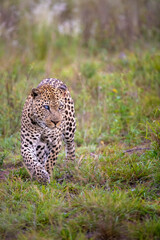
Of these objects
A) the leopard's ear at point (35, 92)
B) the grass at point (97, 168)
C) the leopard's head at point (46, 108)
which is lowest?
the grass at point (97, 168)

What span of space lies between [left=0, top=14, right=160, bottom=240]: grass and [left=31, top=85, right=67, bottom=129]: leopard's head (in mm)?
722

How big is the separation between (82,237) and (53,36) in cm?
883

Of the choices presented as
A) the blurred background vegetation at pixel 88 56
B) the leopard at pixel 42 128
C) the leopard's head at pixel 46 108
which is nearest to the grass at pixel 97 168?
the blurred background vegetation at pixel 88 56

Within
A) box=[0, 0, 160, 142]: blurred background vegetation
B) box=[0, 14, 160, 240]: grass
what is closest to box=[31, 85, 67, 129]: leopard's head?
box=[0, 14, 160, 240]: grass

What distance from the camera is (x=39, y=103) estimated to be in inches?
192

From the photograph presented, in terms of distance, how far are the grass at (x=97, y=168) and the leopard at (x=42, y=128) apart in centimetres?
20

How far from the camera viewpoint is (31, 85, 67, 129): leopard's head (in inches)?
189

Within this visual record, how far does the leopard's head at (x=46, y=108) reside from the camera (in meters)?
4.81

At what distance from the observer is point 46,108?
15.9ft

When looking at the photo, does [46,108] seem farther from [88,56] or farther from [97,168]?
[88,56]

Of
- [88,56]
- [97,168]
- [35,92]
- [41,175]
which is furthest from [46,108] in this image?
[88,56]

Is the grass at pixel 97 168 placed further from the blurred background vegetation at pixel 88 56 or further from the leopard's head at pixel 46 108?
the leopard's head at pixel 46 108

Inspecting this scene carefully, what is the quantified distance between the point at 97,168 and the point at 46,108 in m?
1.09

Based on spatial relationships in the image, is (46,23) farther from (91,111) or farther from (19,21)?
(91,111)
